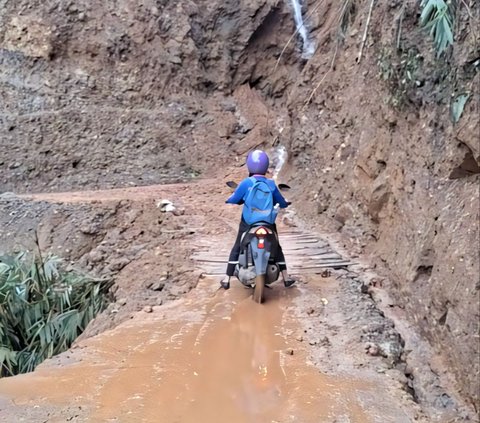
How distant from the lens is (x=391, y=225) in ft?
19.9

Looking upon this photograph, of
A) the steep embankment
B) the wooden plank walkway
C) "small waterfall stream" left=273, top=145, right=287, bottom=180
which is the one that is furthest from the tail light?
"small waterfall stream" left=273, top=145, right=287, bottom=180

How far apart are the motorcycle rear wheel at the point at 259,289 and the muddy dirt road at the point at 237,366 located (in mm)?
78

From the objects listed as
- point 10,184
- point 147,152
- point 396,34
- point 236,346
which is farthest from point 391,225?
point 10,184

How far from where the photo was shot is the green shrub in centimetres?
588

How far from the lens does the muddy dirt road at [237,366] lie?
354 centimetres

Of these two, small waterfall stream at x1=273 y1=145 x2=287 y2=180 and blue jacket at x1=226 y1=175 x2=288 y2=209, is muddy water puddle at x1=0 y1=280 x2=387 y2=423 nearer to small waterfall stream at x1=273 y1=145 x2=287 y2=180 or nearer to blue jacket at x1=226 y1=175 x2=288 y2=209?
blue jacket at x1=226 y1=175 x2=288 y2=209

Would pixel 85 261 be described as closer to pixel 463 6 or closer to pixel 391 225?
pixel 391 225

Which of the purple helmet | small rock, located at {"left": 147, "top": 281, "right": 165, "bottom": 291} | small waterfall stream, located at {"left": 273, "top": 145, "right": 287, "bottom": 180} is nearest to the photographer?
the purple helmet

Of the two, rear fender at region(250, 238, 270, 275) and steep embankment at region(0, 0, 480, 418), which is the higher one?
steep embankment at region(0, 0, 480, 418)

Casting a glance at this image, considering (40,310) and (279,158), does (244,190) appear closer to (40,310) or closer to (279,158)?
(40,310)

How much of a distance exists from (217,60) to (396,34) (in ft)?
28.5

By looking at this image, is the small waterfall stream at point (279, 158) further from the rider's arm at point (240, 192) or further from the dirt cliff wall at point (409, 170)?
the rider's arm at point (240, 192)

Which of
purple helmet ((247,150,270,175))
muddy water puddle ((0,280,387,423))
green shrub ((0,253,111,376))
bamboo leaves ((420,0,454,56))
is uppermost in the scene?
bamboo leaves ((420,0,454,56))

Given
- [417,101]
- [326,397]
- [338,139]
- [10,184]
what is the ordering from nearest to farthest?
1. [326,397]
2. [417,101]
3. [338,139]
4. [10,184]
